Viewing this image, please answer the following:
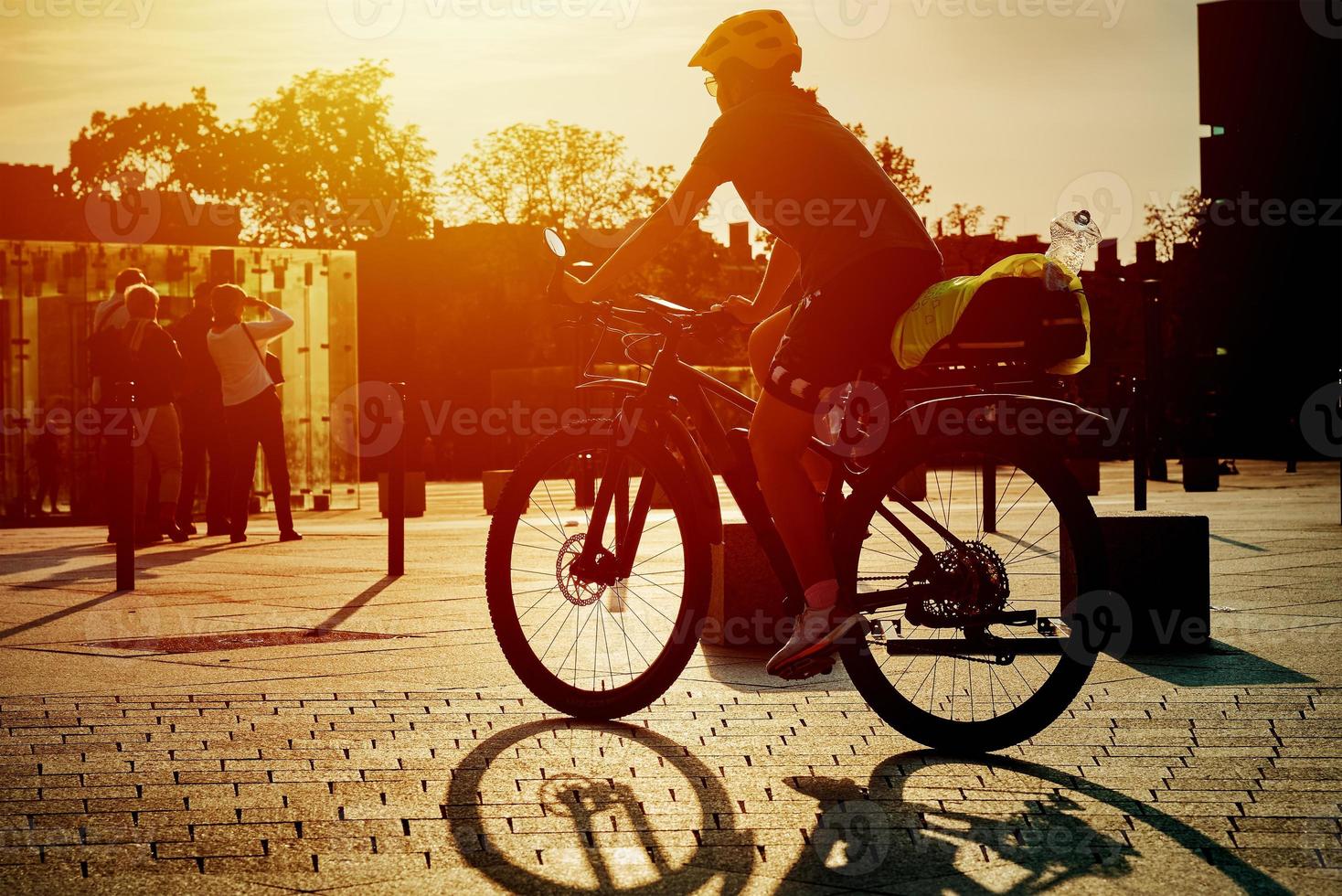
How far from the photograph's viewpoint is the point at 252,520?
1758cm

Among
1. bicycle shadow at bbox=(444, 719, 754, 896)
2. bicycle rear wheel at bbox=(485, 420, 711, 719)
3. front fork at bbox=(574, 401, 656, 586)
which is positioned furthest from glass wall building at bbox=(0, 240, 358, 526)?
bicycle shadow at bbox=(444, 719, 754, 896)

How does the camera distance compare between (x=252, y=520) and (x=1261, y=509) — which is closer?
(x=1261, y=509)

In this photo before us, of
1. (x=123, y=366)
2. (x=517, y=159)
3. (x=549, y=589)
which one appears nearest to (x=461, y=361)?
(x=517, y=159)

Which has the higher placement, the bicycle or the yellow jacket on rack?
the yellow jacket on rack

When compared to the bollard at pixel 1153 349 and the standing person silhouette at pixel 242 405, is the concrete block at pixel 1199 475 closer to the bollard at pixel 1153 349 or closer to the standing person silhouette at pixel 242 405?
the bollard at pixel 1153 349

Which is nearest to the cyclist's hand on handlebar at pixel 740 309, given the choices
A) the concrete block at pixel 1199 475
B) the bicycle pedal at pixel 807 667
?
the bicycle pedal at pixel 807 667

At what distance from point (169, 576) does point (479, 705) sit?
5.22m

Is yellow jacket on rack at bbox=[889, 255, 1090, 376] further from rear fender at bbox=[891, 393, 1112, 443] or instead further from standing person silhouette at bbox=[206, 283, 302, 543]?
standing person silhouette at bbox=[206, 283, 302, 543]

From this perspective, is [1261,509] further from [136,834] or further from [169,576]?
[136,834]

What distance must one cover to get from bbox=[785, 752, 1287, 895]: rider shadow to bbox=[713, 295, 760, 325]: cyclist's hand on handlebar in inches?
61.2

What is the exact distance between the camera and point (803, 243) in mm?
4727

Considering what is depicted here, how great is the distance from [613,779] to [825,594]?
80cm

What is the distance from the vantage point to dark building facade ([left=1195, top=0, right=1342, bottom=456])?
148 ft

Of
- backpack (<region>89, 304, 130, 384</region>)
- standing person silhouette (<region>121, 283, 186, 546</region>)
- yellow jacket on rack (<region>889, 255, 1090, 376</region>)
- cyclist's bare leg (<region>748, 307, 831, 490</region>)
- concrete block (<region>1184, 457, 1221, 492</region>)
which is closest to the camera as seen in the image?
yellow jacket on rack (<region>889, 255, 1090, 376</region>)
